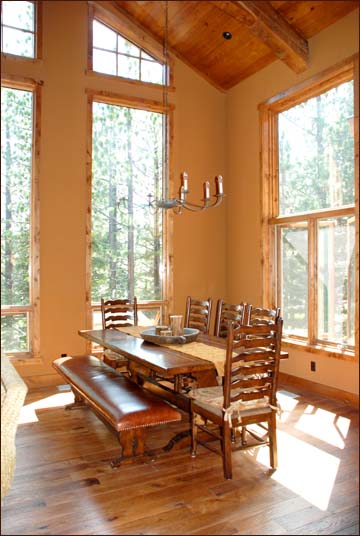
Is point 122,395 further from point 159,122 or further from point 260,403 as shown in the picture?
point 159,122

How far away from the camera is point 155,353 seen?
11.2ft

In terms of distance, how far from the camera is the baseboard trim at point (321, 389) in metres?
4.38

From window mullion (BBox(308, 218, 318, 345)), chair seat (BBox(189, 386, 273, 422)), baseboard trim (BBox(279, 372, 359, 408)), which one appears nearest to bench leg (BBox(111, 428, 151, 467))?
chair seat (BBox(189, 386, 273, 422))

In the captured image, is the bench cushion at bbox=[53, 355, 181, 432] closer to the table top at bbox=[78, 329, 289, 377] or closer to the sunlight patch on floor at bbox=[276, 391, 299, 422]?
the table top at bbox=[78, 329, 289, 377]

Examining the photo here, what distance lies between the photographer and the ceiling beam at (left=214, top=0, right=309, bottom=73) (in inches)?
166

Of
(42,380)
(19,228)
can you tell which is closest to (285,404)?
(42,380)

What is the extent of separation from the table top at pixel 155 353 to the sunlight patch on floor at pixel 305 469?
2.64ft

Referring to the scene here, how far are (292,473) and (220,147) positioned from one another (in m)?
4.55

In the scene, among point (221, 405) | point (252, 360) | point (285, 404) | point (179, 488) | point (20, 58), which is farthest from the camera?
point (20, 58)

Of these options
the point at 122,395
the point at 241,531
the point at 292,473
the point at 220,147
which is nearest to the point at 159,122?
the point at 220,147

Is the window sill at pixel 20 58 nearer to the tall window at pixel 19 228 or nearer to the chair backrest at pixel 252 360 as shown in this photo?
the tall window at pixel 19 228

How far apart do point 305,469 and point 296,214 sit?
119 inches

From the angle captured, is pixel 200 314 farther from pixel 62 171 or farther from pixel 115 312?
pixel 62 171

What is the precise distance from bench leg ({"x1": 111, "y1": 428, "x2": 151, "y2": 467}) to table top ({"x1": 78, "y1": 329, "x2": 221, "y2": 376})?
1.50ft
